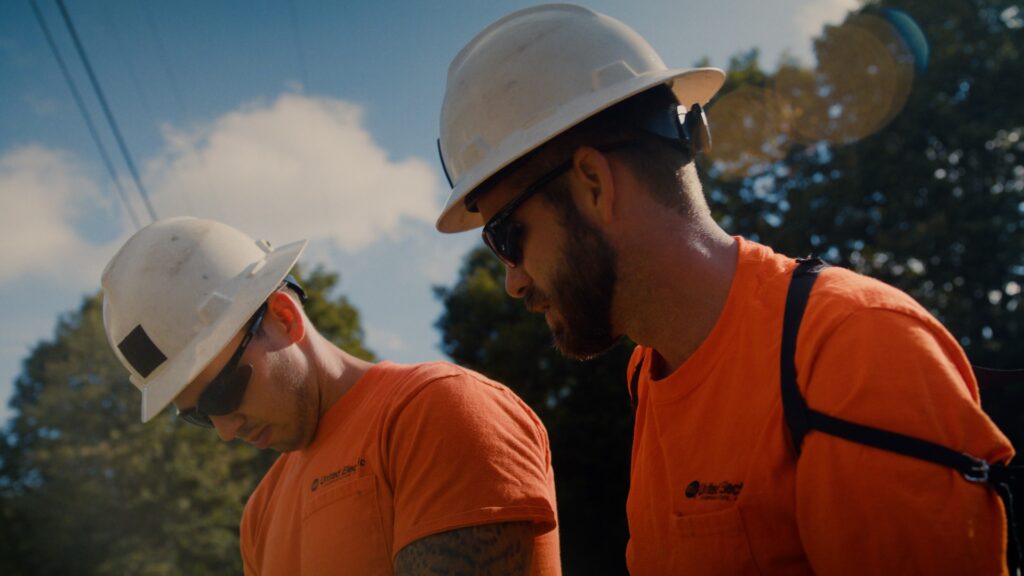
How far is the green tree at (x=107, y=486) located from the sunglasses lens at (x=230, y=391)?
29.7m

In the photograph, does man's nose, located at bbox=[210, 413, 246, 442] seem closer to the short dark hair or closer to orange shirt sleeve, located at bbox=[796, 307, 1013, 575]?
the short dark hair

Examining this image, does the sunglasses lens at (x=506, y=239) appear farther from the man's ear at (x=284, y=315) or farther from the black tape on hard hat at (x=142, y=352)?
the black tape on hard hat at (x=142, y=352)

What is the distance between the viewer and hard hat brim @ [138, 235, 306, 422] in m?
3.09

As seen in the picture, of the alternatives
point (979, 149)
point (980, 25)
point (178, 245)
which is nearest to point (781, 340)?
point (178, 245)

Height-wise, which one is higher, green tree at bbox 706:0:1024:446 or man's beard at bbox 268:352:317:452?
green tree at bbox 706:0:1024:446

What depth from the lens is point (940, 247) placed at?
18125mm

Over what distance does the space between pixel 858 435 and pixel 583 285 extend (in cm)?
90

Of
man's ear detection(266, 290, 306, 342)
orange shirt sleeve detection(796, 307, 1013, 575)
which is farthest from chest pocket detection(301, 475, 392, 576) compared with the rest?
orange shirt sleeve detection(796, 307, 1013, 575)

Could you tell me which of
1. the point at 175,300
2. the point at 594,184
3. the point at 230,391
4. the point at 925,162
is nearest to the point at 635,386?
the point at 594,184

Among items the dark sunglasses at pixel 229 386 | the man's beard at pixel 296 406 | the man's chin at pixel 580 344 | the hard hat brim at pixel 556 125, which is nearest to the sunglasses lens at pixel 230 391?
the dark sunglasses at pixel 229 386

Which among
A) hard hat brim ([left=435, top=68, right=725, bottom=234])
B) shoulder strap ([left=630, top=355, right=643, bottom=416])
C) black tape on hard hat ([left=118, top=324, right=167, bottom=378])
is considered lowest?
shoulder strap ([left=630, top=355, right=643, bottom=416])

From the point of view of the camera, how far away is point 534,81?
232 cm

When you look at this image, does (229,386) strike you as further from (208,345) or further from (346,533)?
(346,533)

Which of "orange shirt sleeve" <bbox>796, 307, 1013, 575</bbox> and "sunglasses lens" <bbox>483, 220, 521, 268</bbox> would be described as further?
"sunglasses lens" <bbox>483, 220, 521, 268</bbox>
